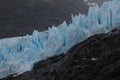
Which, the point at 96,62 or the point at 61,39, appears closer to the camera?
the point at 96,62

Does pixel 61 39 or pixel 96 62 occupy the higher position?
pixel 61 39

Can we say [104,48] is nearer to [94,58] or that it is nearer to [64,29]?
[94,58]

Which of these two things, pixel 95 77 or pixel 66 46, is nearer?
pixel 95 77

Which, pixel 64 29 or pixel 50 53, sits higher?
pixel 64 29

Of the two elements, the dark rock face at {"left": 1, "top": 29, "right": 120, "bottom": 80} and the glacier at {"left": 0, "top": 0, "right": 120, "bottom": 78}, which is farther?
the glacier at {"left": 0, "top": 0, "right": 120, "bottom": 78}

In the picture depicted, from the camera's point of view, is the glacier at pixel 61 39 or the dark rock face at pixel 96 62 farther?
the glacier at pixel 61 39

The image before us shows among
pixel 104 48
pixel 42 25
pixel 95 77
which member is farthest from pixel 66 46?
pixel 42 25

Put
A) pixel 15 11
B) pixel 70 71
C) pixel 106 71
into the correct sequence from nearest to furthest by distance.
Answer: pixel 106 71 < pixel 70 71 < pixel 15 11

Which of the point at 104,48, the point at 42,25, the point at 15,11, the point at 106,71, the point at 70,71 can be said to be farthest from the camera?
the point at 15,11
